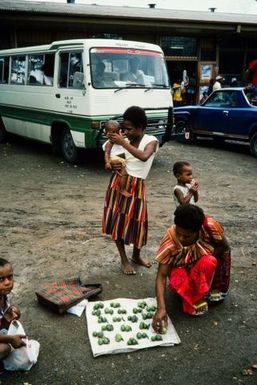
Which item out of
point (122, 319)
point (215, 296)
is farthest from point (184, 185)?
point (122, 319)

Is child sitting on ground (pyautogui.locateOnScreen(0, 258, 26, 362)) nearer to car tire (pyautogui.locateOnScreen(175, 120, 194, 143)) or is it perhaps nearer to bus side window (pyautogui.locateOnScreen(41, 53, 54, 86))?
bus side window (pyautogui.locateOnScreen(41, 53, 54, 86))

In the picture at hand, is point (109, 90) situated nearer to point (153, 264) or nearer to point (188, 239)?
point (153, 264)

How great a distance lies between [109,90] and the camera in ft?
25.5

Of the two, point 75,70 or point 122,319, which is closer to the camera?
point 122,319

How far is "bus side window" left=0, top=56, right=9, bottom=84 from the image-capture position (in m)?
A: 10.4

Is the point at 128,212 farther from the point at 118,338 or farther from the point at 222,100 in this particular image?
the point at 222,100

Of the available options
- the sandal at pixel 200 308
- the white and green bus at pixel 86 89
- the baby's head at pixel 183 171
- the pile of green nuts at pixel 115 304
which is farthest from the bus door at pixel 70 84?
the sandal at pixel 200 308

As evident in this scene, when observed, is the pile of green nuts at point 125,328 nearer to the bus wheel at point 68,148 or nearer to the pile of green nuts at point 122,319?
the pile of green nuts at point 122,319

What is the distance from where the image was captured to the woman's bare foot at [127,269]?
4055mm

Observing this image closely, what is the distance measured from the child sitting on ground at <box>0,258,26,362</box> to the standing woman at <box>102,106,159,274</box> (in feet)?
4.45

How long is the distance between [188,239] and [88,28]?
44.0 feet

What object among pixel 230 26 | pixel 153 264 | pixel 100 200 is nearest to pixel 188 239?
pixel 153 264

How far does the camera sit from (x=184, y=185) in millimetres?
4125

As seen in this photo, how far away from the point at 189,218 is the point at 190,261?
0.45m
